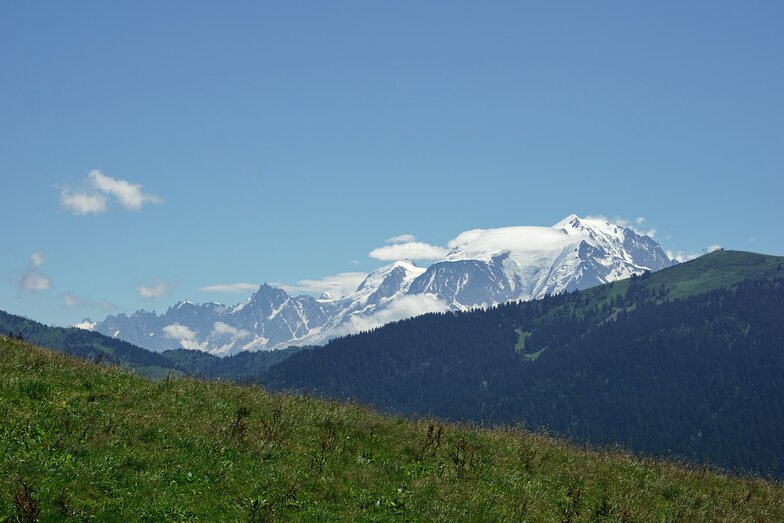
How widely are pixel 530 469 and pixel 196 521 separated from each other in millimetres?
9012

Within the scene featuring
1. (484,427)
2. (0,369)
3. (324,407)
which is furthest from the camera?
(484,427)

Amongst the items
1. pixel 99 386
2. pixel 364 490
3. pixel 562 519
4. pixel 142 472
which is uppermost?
pixel 99 386

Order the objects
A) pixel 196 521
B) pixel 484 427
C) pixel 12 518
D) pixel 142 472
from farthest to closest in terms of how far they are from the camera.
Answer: pixel 484 427, pixel 142 472, pixel 196 521, pixel 12 518

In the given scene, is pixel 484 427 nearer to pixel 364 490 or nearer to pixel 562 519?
pixel 562 519

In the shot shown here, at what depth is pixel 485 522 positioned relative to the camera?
40.4ft

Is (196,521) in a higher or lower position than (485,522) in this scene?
higher

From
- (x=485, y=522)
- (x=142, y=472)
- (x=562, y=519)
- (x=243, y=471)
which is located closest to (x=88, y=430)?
(x=142, y=472)

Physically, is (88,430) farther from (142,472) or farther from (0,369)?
(0,369)

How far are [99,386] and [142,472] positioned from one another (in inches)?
196

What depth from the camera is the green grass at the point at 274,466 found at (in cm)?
1100

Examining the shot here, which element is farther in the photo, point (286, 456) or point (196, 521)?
point (286, 456)

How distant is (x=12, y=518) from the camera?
943 centimetres

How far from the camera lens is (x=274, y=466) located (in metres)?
13.2

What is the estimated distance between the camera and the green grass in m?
11.0
